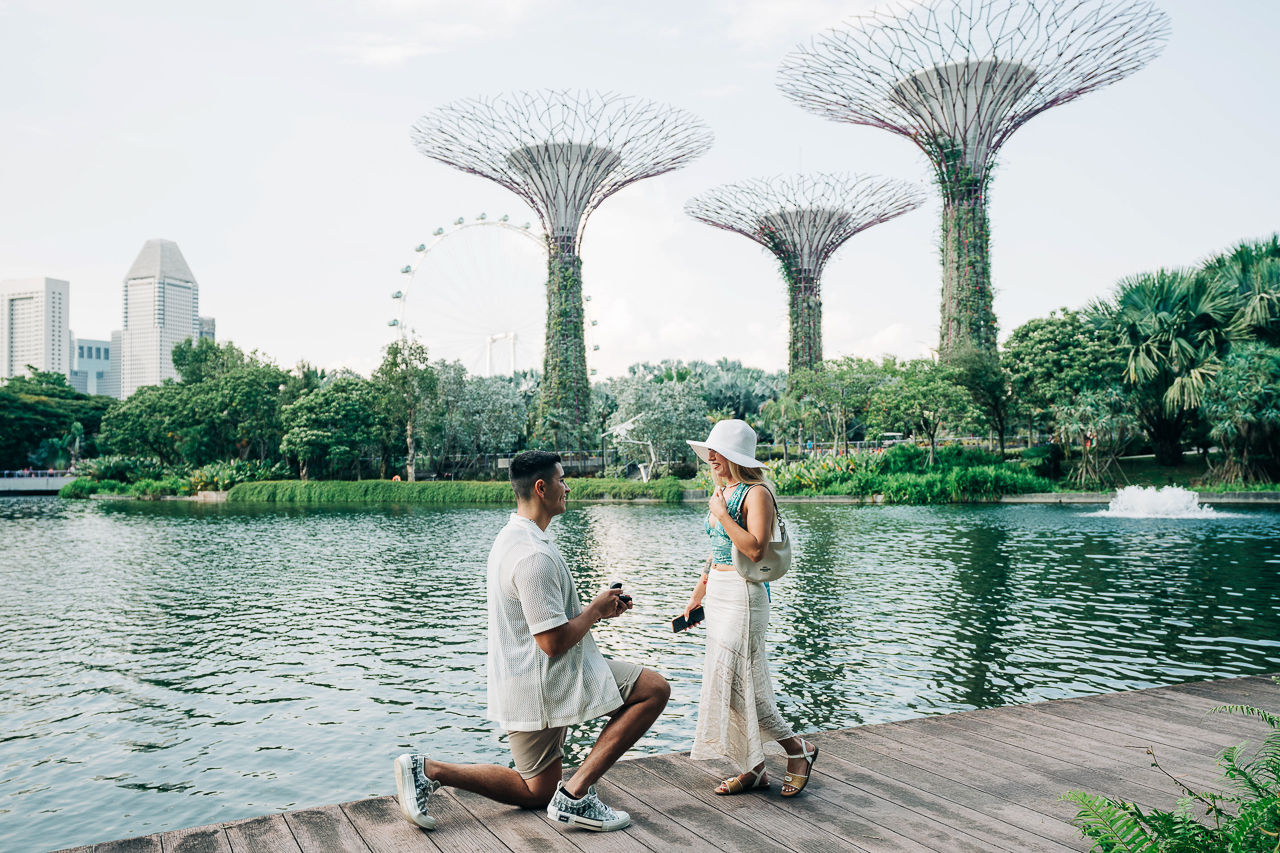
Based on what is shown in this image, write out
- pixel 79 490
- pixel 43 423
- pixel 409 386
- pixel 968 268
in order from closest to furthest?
pixel 968 268 < pixel 409 386 < pixel 79 490 < pixel 43 423

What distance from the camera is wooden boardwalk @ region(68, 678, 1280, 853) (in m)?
3.53

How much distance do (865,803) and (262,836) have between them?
255 cm

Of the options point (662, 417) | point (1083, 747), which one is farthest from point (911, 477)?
point (1083, 747)

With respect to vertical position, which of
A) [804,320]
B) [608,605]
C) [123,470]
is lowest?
[608,605]

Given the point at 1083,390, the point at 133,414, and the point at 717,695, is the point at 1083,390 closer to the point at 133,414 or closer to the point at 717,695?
the point at 717,695

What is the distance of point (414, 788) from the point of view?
11.8 feet

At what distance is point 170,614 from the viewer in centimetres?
1239

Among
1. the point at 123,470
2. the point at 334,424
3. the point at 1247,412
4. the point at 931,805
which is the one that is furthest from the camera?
the point at 123,470

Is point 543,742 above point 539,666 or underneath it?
underneath

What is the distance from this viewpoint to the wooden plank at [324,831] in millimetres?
3510

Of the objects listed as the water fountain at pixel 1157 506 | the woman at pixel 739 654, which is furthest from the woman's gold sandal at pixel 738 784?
the water fountain at pixel 1157 506

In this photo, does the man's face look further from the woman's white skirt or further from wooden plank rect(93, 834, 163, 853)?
wooden plank rect(93, 834, 163, 853)

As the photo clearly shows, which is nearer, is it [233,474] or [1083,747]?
[1083,747]

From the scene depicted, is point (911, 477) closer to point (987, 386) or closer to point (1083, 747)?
point (987, 386)
